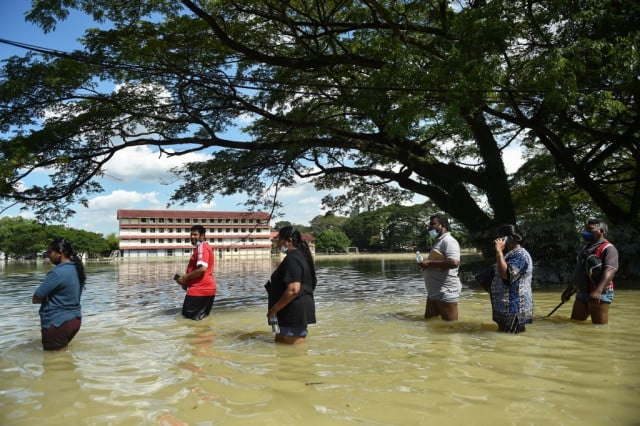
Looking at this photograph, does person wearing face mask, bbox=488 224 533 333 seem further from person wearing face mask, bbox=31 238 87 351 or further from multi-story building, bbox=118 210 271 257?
multi-story building, bbox=118 210 271 257

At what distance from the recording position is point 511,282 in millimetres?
5719

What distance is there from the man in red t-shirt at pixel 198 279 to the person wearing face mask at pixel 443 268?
11.4 feet

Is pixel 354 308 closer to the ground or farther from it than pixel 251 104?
closer to the ground

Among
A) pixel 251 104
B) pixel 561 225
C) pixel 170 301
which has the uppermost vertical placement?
pixel 251 104

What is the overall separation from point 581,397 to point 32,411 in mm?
4383

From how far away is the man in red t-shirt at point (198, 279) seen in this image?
24.2 ft

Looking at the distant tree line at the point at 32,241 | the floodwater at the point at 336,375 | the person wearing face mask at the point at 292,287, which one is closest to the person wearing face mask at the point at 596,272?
the floodwater at the point at 336,375

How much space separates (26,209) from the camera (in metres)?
11.9

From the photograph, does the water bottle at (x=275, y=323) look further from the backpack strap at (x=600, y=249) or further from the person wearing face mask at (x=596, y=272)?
the backpack strap at (x=600, y=249)

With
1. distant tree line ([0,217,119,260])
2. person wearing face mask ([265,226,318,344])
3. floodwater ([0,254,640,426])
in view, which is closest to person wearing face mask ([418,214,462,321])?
floodwater ([0,254,640,426])

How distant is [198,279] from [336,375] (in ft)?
12.8

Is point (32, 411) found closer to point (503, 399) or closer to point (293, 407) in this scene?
point (293, 407)

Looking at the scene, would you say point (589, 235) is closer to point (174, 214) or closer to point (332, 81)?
point (332, 81)

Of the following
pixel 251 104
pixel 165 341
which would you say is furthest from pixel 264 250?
pixel 165 341
